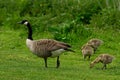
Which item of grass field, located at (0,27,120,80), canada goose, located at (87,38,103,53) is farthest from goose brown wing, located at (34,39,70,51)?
canada goose, located at (87,38,103,53)

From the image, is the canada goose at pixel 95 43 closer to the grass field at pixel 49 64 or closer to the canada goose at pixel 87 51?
the grass field at pixel 49 64

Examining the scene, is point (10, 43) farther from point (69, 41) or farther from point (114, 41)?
point (114, 41)

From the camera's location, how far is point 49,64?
15.2 meters

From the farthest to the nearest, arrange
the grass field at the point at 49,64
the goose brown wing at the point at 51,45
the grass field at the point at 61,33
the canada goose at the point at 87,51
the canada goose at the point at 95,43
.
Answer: the canada goose at the point at 95,43 < the canada goose at the point at 87,51 < the goose brown wing at the point at 51,45 < the grass field at the point at 61,33 < the grass field at the point at 49,64

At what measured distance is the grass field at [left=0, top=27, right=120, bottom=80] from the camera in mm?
12117

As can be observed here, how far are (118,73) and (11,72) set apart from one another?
3.15m

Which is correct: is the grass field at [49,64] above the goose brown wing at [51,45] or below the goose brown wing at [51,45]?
below

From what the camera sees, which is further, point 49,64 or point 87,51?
point 87,51

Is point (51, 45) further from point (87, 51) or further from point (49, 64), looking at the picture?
point (87, 51)

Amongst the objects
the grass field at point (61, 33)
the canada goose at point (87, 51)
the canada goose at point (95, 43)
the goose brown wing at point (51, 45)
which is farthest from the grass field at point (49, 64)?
the goose brown wing at point (51, 45)

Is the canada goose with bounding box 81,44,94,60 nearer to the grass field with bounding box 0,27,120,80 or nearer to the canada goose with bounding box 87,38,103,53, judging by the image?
the grass field with bounding box 0,27,120,80

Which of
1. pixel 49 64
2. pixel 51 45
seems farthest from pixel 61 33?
pixel 51 45

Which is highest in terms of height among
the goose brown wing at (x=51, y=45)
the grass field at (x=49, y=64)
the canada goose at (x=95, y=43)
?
the goose brown wing at (x=51, y=45)

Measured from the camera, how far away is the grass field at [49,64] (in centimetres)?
1212
